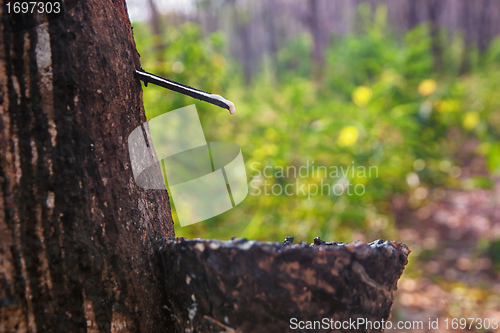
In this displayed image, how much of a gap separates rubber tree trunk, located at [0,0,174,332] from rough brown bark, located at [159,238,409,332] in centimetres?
12

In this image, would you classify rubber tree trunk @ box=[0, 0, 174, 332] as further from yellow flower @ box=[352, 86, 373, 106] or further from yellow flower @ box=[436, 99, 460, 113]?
yellow flower @ box=[436, 99, 460, 113]

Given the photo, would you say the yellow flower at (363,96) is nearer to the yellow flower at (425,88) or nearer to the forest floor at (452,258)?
the yellow flower at (425,88)

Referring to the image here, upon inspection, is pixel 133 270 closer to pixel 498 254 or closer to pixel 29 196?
pixel 29 196

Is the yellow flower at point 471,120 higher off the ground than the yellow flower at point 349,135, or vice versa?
the yellow flower at point 349,135

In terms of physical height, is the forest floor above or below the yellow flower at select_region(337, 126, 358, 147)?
below

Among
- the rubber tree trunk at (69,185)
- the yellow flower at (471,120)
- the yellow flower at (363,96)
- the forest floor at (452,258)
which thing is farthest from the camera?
the yellow flower at (471,120)

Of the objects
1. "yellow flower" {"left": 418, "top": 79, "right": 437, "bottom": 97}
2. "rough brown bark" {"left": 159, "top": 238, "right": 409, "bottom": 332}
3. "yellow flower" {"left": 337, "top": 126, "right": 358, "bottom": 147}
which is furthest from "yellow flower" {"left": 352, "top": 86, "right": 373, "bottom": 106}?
"rough brown bark" {"left": 159, "top": 238, "right": 409, "bottom": 332}

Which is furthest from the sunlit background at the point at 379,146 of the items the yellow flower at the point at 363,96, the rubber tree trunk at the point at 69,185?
the rubber tree trunk at the point at 69,185

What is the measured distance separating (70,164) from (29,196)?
0.22 feet

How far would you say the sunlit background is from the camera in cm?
251

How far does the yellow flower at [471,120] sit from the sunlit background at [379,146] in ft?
0.07

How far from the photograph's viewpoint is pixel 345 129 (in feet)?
8.61

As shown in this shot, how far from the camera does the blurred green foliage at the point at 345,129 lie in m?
2.52

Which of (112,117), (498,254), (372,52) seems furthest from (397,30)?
(112,117)
